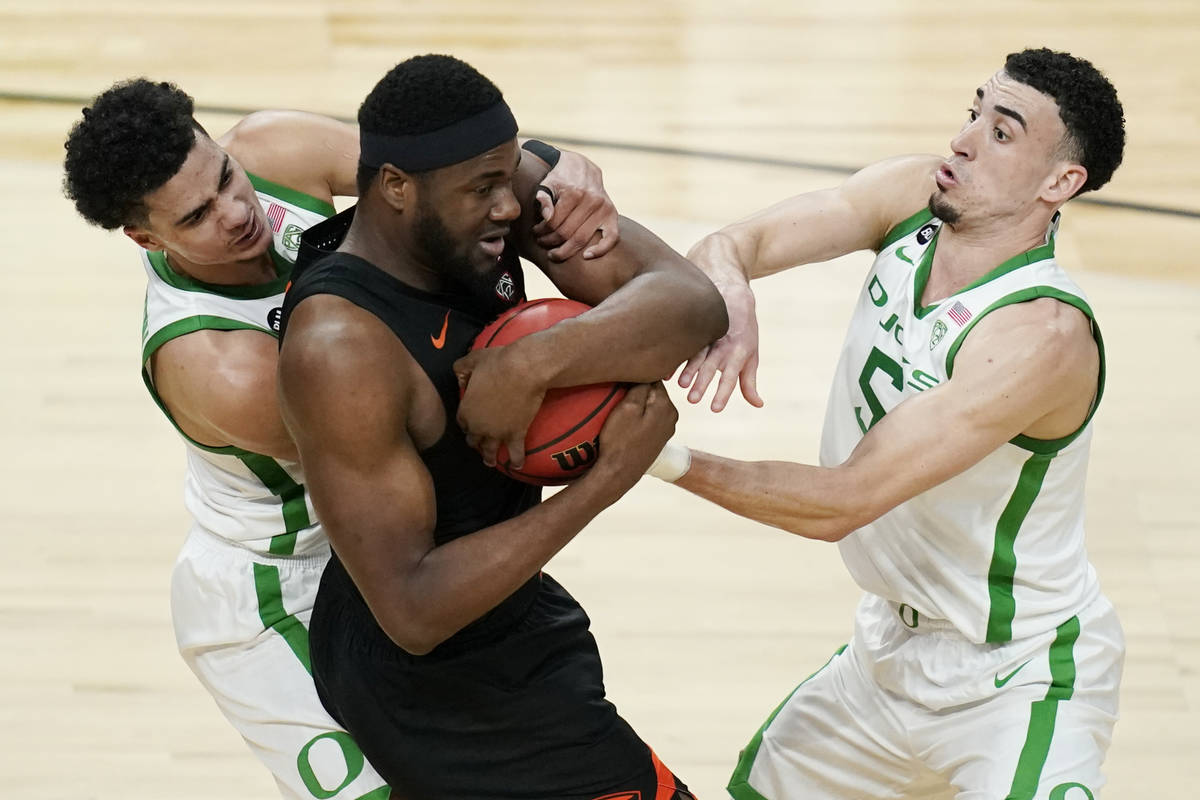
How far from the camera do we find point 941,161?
11.7 feet

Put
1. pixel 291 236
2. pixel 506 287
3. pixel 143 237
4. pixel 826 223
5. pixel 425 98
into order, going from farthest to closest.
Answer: pixel 826 223 → pixel 291 236 → pixel 143 237 → pixel 506 287 → pixel 425 98

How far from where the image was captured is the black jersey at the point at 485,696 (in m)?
2.88

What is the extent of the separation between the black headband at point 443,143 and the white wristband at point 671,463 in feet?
2.24

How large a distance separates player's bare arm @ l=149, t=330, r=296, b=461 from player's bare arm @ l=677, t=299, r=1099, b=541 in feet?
2.79

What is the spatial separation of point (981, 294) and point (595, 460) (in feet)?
3.40

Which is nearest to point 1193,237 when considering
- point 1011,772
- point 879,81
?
point 879,81

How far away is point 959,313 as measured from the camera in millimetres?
3281

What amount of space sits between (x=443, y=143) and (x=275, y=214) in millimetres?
970

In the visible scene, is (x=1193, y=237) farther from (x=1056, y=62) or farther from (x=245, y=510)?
(x=245, y=510)

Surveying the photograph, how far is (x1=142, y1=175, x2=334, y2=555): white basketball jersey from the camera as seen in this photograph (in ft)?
10.5

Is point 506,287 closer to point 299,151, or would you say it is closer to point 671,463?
point 671,463

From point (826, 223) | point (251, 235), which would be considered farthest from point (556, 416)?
point (826, 223)

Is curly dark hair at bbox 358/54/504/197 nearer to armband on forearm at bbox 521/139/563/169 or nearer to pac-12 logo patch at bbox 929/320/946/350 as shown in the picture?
armband on forearm at bbox 521/139/563/169

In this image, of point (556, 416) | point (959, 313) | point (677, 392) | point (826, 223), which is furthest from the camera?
point (677, 392)
